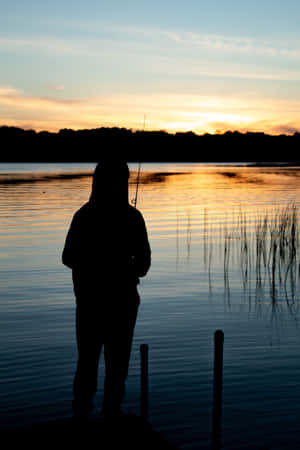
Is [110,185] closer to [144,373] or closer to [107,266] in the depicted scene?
[107,266]

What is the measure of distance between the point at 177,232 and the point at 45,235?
18.7 feet

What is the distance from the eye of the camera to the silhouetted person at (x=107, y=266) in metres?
4.43

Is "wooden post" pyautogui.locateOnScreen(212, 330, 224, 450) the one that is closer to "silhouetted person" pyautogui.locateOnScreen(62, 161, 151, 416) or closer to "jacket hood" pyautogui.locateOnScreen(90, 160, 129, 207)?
"silhouetted person" pyautogui.locateOnScreen(62, 161, 151, 416)

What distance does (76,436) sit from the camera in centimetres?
496

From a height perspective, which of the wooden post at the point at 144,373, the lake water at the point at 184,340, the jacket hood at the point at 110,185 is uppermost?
the jacket hood at the point at 110,185

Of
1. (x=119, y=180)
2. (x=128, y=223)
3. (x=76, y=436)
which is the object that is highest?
(x=119, y=180)

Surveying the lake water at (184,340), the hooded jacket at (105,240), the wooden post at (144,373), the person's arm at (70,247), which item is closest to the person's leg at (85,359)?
the hooded jacket at (105,240)

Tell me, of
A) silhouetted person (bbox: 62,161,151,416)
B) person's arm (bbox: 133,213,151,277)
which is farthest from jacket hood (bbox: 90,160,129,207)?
person's arm (bbox: 133,213,151,277)

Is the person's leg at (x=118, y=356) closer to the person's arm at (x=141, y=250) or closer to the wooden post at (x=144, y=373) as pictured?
the person's arm at (x=141, y=250)

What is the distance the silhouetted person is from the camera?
443 centimetres

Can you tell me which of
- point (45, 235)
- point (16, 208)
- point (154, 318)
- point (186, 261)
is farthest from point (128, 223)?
point (16, 208)

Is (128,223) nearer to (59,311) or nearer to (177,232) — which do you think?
(59,311)

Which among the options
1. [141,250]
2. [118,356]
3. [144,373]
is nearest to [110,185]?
[141,250]

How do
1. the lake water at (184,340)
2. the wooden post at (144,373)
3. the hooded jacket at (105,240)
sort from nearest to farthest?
1. the hooded jacket at (105,240)
2. the wooden post at (144,373)
3. the lake water at (184,340)
